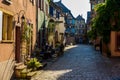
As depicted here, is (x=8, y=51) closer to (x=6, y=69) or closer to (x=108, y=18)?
(x=6, y=69)

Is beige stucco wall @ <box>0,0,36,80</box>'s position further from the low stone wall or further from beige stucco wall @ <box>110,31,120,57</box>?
beige stucco wall @ <box>110,31,120,57</box>

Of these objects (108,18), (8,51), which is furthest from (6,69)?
(108,18)

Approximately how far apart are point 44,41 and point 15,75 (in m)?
15.5

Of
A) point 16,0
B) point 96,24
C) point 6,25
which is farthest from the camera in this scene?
point 96,24

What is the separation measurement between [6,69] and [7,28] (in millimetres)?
2138

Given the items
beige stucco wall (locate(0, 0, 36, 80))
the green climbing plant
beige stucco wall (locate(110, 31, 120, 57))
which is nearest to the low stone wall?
beige stucco wall (locate(0, 0, 36, 80))

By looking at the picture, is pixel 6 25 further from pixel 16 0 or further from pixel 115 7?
pixel 115 7

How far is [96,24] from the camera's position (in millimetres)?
32000

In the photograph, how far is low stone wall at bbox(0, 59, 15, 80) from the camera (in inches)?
540

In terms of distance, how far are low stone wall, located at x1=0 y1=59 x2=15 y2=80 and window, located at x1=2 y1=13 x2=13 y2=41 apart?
110 centimetres

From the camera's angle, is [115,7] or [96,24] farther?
[96,24]

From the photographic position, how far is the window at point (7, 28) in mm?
14891

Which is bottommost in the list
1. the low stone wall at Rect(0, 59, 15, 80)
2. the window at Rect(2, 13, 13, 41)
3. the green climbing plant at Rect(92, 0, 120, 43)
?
the low stone wall at Rect(0, 59, 15, 80)

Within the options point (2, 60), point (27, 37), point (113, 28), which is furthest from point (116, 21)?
point (2, 60)
